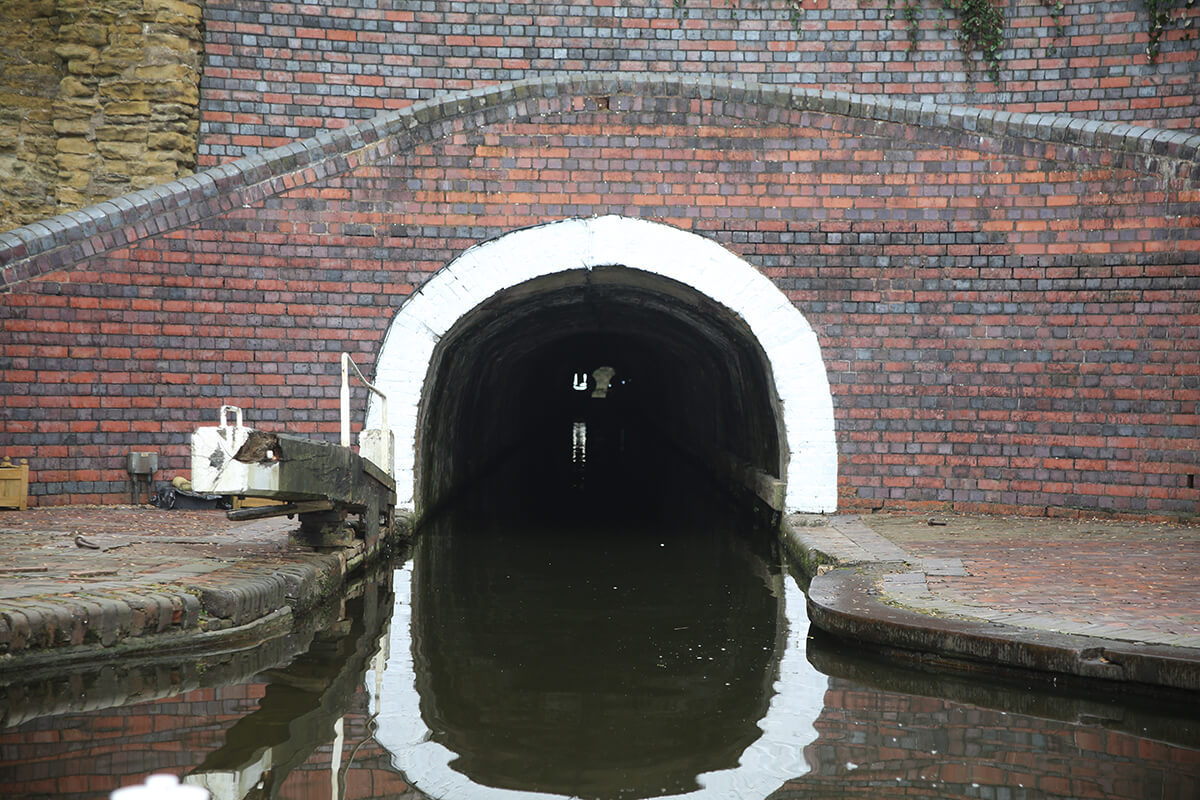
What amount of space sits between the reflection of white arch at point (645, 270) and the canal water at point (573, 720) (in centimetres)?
253

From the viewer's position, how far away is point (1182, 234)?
802cm

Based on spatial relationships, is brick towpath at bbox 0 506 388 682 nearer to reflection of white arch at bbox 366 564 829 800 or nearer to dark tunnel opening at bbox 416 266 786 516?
reflection of white arch at bbox 366 564 829 800

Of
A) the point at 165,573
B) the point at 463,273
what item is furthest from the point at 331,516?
the point at 463,273

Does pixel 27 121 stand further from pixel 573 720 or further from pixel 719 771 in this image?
pixel 719 771

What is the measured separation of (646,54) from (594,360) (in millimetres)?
15012

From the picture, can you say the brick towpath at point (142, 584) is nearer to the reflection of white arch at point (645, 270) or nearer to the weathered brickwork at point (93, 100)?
the reflection of white arch at point (645, 270)

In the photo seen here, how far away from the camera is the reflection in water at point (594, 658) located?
3611mm

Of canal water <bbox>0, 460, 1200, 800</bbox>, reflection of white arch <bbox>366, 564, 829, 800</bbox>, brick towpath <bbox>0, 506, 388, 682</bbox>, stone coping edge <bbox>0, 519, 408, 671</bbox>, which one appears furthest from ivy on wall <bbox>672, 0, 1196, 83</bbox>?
stone coping edge <bbox>0, 519, 408, 671</bbox>

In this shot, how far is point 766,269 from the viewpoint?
330 inches

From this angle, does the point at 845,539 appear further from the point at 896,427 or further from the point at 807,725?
the point at 807,725

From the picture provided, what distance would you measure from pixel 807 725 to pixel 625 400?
95.0 feet

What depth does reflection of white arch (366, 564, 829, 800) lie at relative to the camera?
131 inches

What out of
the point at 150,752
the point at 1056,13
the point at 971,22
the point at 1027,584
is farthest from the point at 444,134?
the point at 150,752

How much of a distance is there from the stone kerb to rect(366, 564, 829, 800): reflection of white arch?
4.46 m
